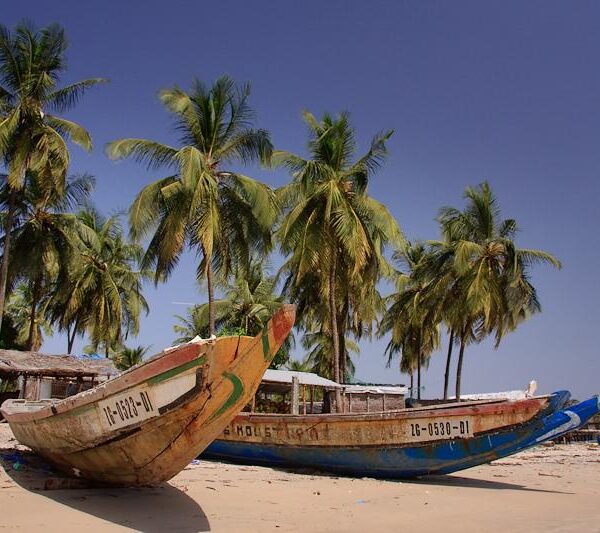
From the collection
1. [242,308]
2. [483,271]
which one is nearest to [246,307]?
[242,308]

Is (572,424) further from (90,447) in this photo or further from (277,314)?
(90,447)

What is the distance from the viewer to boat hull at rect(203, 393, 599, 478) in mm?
10578

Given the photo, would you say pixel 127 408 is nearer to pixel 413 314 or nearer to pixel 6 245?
pixel 6 245

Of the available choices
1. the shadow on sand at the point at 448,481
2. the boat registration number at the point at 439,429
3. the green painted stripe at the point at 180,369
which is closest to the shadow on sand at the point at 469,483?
the shadow on sand at the point at 448,481

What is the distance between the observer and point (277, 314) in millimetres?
6672

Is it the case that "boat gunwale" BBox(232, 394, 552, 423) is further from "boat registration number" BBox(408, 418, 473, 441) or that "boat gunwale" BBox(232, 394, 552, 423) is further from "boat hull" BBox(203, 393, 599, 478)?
"boat hull" BBox(203, 393, 599, 478)

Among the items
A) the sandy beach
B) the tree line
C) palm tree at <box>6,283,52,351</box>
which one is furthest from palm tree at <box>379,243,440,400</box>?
palm tree at <box>6,283,52,351</box>

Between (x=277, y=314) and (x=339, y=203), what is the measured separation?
11.9m

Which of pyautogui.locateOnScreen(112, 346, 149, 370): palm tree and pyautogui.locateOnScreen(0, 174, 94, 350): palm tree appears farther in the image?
pyautogui.locateOnScreen(112, 346, 149, 370): palm tree

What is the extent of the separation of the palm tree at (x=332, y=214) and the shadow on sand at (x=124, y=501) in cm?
1054

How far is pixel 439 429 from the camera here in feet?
35.3

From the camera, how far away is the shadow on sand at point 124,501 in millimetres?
6535

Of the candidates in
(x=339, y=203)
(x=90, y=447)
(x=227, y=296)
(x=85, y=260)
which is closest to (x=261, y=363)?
(x=90, y=447)

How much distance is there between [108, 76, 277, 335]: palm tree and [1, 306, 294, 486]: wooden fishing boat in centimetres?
949
